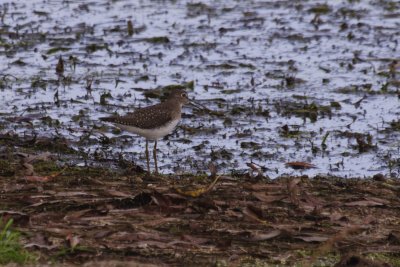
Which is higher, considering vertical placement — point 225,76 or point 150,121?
point 150,121

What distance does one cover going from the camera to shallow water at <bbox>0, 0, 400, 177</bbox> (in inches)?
484

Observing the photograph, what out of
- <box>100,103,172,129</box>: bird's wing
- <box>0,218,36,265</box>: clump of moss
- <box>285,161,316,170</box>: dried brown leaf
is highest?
<box>0,218,36,265</box>: clump of moss

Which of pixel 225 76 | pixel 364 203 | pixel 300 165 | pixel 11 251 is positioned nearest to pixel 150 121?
pixel 300 165

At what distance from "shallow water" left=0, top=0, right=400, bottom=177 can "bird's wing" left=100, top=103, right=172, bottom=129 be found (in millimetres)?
597

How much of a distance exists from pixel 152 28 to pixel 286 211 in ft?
33.2

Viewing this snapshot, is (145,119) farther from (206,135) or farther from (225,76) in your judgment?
(225,76)

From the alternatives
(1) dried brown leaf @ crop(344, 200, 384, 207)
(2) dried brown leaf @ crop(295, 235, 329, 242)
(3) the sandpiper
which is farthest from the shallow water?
(2) dried brown leaf @ crop(295, 235, 329, 242)

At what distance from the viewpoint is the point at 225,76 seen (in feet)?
50.9

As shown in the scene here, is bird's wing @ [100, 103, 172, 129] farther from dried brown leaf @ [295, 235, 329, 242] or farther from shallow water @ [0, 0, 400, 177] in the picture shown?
dried brown leaf @ [295, 235, 329, 242]

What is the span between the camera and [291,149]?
12398 millimetres

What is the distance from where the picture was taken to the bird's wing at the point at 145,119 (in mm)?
11062

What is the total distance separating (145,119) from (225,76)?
14.8ft

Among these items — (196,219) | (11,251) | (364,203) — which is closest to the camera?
(11,251)

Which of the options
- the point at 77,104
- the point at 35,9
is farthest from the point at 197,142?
the point at 35,9
